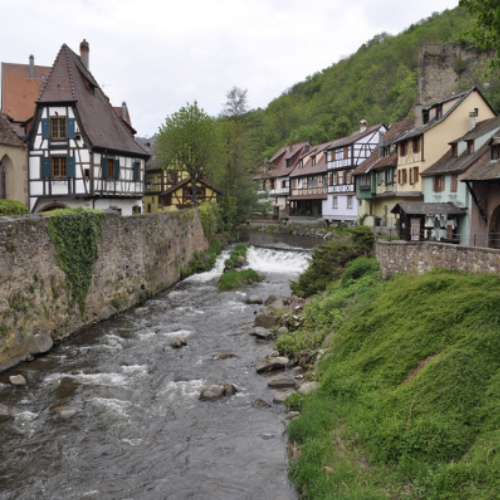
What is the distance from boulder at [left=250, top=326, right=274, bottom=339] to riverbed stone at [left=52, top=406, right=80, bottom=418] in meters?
6.98

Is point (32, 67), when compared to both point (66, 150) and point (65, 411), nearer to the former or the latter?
point (66, 150)

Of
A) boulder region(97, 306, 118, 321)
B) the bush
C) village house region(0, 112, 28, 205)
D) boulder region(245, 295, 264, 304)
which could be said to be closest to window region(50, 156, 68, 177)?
village house region(0, 112, 28, 205)

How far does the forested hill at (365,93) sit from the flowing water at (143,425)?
154 feet

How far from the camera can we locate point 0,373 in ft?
45.3

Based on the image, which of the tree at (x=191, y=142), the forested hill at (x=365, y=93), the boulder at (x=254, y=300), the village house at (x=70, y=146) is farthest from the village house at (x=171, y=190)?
the boulder at (x=254, y=300)

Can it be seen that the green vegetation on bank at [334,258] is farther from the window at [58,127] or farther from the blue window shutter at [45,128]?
the blue window shutter at [45,128]

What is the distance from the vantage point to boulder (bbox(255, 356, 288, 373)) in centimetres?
1432

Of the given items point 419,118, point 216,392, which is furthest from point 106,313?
point 419,118

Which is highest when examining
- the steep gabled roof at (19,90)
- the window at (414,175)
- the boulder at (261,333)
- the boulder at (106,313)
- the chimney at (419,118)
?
the steep gabled roof at (19,90)

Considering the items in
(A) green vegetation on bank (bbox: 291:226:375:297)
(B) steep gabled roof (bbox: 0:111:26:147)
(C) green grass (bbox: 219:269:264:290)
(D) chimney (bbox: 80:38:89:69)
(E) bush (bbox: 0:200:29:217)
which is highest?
(D) chimney (bbox: 80:38:89:69)

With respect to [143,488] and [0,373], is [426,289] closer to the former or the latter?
[143,488]

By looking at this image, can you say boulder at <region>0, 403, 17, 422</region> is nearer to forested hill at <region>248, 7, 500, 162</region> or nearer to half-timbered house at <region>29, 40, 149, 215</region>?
half-timbered house at <region>29, 40, 149, 215</region>

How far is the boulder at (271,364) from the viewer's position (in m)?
14.3

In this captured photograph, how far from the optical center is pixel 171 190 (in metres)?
51.5
